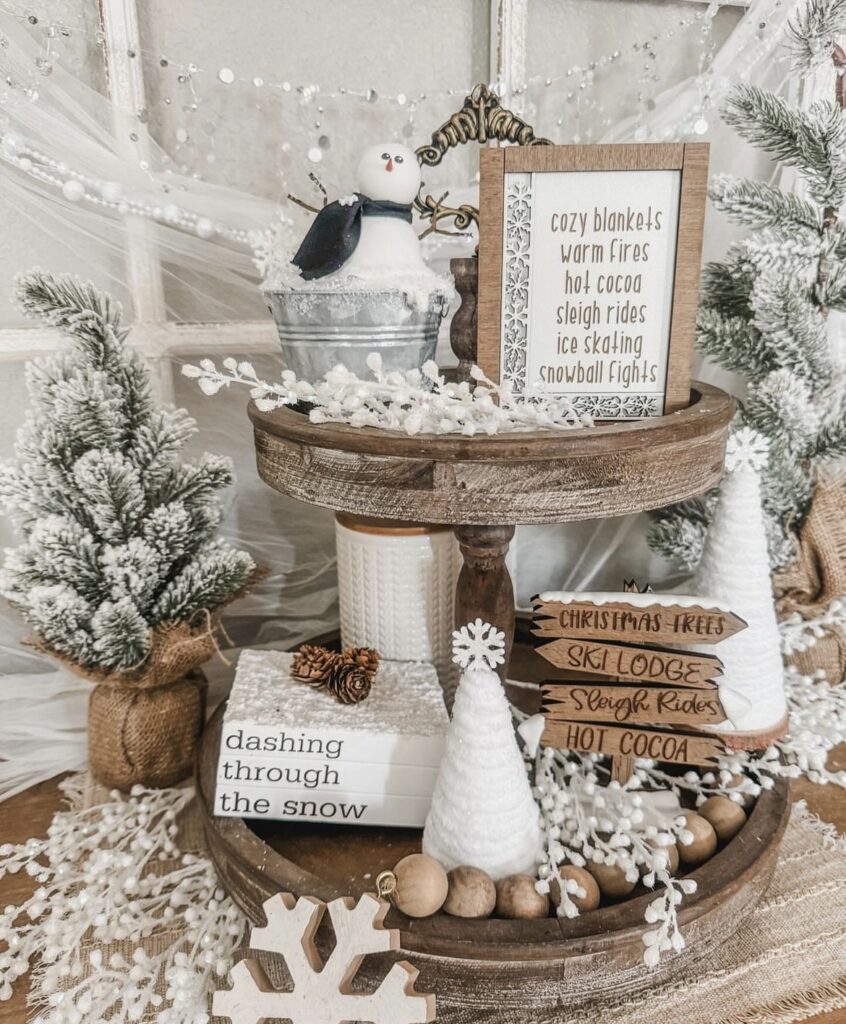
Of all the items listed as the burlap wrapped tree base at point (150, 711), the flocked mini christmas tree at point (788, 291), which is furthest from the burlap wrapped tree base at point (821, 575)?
the burlap wrapped tree base at point (150, 711)

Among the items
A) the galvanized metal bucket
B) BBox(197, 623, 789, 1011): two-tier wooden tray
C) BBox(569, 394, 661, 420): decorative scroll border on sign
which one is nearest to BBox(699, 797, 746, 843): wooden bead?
BBox(197, 623, 789, 1011): two-tier wooden tray

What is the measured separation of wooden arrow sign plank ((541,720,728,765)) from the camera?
2.11 ft

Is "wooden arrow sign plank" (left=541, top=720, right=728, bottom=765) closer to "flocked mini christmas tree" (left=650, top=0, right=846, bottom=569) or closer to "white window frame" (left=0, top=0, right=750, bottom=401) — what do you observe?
"flocked mini christmas tree" (left=650, top=0, right=846, bottom=569)

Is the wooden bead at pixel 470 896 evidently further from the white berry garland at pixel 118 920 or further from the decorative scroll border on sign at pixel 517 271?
the decorative scroll border on sign at pixel 517 271

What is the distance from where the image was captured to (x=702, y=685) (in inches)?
24.6

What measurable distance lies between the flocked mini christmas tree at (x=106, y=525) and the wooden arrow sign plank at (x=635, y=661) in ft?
1.14

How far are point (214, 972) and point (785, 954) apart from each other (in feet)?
1.47

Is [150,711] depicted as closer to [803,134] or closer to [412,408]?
[412,408]

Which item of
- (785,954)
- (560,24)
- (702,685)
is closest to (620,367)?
(702,685)

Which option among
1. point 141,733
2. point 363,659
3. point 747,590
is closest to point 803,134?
point 747,590

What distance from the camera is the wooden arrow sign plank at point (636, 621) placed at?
624 mm

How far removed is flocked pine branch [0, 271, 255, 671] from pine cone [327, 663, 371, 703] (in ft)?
0.58

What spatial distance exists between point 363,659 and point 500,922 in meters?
0.27

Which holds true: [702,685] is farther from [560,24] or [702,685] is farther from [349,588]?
[560,24]
